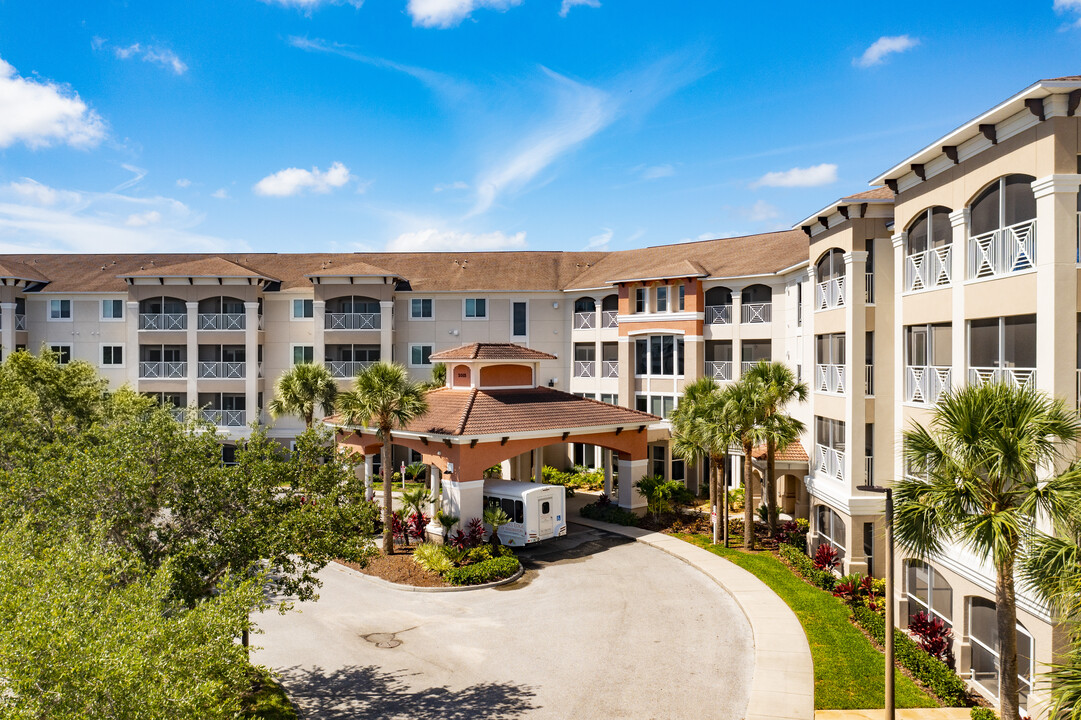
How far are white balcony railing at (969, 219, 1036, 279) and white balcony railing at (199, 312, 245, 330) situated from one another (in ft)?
126

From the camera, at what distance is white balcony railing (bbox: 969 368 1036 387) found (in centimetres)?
1434

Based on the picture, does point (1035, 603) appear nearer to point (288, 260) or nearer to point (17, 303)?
point (288, 260)

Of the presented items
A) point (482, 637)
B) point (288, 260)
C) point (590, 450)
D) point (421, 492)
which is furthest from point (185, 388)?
point (482, 637)

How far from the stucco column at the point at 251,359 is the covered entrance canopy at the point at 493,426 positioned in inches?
389

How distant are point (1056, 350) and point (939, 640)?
794cm

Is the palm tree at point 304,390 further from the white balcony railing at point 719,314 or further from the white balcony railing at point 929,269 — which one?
the white balcony railing at point 929,269

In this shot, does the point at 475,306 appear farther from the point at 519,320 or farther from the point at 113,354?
the point at 113,354

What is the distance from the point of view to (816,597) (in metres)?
21.4

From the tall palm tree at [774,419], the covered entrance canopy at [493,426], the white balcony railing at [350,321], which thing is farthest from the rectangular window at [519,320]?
the tall palm tree at [774,419]

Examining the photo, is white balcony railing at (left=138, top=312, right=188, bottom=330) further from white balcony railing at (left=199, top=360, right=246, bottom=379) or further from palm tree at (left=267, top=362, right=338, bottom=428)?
palm tree at (left=267, top=362, right=338, bottom=428)

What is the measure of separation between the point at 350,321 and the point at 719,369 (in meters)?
22.4

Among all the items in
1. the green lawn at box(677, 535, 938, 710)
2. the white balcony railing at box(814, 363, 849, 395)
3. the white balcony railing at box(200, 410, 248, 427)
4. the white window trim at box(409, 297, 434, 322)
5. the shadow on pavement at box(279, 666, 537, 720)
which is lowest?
the shadow on pavement at box(279, 666, 537, 720)

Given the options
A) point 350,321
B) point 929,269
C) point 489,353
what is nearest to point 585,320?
point 489,353

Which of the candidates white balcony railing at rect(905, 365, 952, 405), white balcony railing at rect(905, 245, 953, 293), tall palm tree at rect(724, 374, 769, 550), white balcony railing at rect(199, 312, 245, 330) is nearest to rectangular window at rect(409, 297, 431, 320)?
white balcony railing at rect(199, 312, 245, 330)
